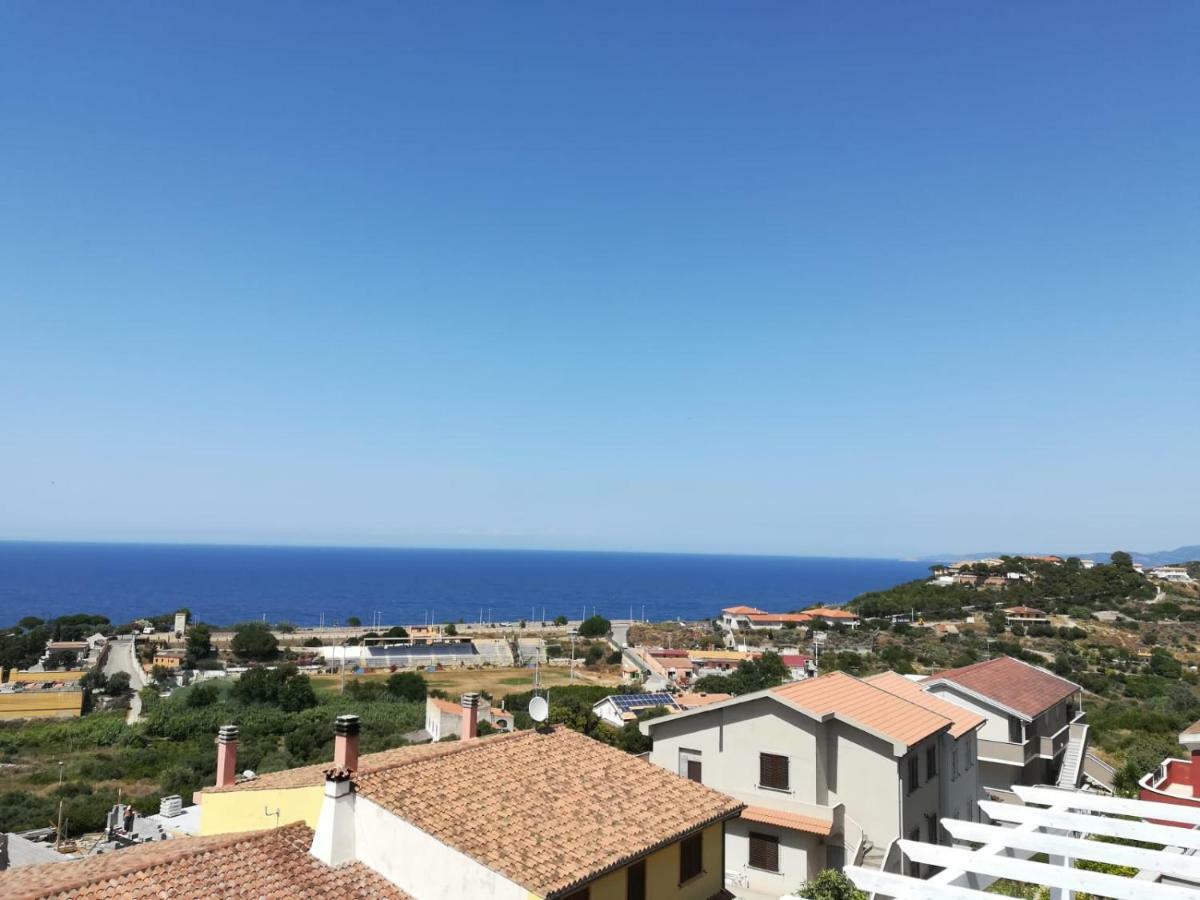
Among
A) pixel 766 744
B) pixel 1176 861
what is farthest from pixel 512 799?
pixel 1176 861

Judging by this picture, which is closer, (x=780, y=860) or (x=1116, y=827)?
(x=1116, y=827)

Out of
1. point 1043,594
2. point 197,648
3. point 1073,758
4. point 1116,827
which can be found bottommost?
point 197,648

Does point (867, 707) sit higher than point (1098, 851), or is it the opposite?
point (1098, 851)

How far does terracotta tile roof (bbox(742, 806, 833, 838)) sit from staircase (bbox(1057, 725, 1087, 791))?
1329cm

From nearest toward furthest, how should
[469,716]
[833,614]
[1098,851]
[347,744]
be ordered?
[1098,851]
[347,744]
[469,716]
[833,614]

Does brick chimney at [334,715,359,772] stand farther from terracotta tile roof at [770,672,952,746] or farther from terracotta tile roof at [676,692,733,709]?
terracotta tile roof at [676,692,733,709]

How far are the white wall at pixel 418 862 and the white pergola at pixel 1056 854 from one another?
714 cm

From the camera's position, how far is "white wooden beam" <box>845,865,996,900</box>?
448 cm

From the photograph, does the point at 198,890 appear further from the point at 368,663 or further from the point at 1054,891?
the point at 368,663

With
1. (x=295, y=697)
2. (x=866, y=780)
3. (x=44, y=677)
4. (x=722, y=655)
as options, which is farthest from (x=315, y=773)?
(x=44, y=677)

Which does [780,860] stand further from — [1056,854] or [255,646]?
[255,646]

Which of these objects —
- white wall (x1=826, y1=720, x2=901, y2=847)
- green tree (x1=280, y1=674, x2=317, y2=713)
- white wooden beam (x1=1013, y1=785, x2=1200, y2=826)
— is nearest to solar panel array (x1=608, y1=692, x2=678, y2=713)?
green tree (x1=280, y1=674, x2=317, y2=713)

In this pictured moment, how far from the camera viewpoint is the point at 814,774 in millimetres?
19219

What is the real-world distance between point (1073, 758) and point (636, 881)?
74.9 ft
